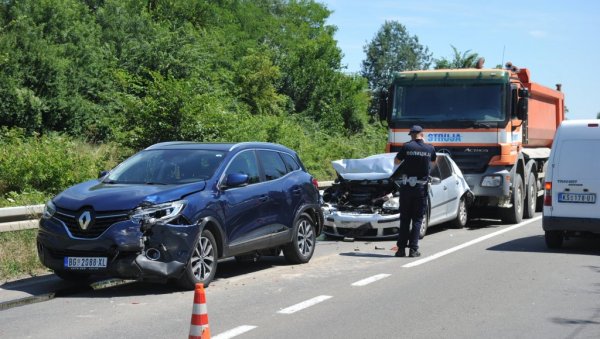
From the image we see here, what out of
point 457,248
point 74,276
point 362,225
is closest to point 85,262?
point 74,276

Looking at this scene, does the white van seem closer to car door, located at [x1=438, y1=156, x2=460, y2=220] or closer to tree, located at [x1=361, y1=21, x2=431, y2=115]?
car door, located at [x1=438, y1=156, x2=460, y2=220]

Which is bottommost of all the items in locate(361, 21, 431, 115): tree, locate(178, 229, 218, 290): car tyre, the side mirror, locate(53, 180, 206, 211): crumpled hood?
locate(178, 229, 218, 290): car tyre

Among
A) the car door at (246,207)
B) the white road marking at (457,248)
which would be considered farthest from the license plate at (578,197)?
the car door at (246,207)

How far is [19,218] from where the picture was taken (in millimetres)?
11922

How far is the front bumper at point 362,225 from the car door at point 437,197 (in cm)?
101

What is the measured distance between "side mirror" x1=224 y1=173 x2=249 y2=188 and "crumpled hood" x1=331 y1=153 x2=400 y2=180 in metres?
5.38

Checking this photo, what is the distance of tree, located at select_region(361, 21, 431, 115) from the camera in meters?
121

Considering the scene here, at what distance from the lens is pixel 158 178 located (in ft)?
33.1

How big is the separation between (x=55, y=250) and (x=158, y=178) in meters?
1.53

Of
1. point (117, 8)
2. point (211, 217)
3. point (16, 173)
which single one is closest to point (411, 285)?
point (211, 217)

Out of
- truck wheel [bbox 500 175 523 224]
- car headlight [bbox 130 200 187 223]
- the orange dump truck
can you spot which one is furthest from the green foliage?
truck wheel [bbox 500 175 523 224]

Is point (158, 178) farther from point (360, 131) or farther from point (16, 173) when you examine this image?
point (360, 131)

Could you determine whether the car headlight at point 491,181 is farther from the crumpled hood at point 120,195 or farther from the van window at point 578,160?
the crumpled hood at point 120,195

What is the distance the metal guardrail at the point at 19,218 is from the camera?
11328 millimetres
